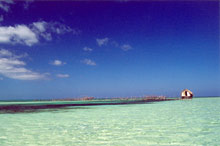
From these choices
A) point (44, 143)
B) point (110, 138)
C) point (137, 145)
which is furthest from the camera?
point (110, 138)

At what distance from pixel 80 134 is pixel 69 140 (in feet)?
3.29

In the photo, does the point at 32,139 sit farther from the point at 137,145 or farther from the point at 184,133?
the point at 184,133

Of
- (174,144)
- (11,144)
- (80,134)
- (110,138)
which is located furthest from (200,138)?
(11,144)

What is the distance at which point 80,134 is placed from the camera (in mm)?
8016

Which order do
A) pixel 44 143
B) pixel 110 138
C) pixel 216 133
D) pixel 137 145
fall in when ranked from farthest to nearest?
pixel 216 133
pixel 110 138
pixel 44 143
pixel 137 145

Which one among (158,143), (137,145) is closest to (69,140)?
(137,145)

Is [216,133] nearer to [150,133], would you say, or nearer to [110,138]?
[150,133]

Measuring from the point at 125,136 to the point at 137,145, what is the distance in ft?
4.05

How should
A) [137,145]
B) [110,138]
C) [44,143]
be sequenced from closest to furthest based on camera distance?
[137,145] → [44,143] → [110,138]

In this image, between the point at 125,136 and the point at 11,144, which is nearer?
the point at 11,144

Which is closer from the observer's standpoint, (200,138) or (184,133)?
(200,138)

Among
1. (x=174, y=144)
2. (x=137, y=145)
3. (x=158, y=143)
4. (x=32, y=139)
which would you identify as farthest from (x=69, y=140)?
(x=174, y=144)

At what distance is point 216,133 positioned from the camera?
7.65 metres

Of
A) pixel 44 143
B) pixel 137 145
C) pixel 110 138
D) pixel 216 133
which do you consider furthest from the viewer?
pixel 216 133
